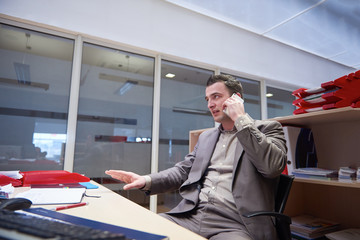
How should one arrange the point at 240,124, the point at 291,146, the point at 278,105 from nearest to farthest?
the point at 240,124 < the point at 291,146 < the point at 278,105

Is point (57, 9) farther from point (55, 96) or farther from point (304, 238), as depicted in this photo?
point (304, 238)

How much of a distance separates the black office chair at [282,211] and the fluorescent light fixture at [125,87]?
2.45 metres

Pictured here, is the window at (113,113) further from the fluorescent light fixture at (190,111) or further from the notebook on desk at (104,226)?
the notebook on desk at (104,226)

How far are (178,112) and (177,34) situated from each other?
1.14 meters

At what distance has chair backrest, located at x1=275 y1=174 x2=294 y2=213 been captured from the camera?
1.21 m

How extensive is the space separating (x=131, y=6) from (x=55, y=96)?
1.52 m

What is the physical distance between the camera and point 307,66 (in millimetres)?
4895

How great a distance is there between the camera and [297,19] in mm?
3584

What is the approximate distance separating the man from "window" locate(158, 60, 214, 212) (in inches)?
73.5

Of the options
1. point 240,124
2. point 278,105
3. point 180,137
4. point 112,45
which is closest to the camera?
point 240,124

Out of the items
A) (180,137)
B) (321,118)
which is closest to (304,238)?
(321,118)

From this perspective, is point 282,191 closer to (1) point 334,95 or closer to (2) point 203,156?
(2) point 203,156

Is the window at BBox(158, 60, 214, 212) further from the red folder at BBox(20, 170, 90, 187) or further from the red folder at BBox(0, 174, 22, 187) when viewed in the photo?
the red folder at BBox(0, 174, 22, 187)

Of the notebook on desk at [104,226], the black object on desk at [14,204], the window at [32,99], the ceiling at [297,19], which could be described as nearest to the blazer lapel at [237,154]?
the notebook on desk at [104,226]
